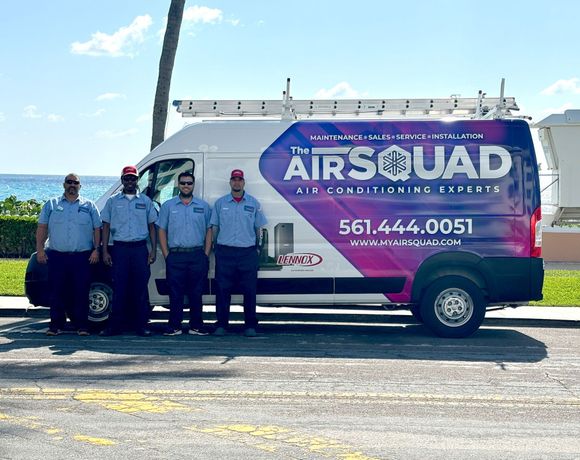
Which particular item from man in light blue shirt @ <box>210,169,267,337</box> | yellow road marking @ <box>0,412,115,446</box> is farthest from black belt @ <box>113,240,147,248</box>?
yellow road marking @ <box>0,412,115,446</box>

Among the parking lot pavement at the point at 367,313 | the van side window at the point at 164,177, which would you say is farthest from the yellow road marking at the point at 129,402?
the parking lot pavement at the point at 367,313

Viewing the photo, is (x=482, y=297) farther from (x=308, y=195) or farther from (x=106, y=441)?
(x=106, y=441)

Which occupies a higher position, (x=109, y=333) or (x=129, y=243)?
(x=129, y=243)

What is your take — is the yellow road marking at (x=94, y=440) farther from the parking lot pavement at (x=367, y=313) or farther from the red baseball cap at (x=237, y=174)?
the parking lot pavement at (x=367, y=313)

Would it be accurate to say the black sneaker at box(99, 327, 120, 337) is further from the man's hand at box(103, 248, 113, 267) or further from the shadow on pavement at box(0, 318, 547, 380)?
the man's hand at box(103, 248, 113, 267)

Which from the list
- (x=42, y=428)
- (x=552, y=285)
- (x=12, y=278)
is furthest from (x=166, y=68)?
(x=42, y=428)

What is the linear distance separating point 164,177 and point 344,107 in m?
2.46

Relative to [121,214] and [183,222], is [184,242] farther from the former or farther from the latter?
[121,214]

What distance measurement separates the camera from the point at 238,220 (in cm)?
1099

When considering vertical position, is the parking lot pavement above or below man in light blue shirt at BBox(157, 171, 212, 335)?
below

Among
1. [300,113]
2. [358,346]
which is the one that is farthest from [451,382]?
[300,113]

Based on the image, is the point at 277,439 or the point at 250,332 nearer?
the point at 277,439

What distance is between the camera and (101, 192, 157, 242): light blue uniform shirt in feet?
36.0

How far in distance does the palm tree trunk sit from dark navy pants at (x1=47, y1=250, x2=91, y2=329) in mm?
5347
